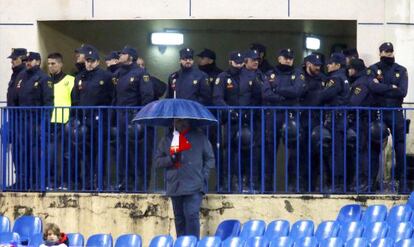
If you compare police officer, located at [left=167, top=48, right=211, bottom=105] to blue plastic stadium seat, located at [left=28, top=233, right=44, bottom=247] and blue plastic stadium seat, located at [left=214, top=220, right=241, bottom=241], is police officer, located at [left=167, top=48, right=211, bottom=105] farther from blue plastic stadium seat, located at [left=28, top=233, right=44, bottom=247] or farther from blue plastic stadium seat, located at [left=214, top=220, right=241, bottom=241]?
blue plastic stadium seat, located at [left=28, top=233, right=44, bottom=247]

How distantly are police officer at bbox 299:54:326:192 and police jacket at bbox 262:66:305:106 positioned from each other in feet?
0.27

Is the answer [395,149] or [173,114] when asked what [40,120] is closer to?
[173,114]

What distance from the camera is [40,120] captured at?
1986cm

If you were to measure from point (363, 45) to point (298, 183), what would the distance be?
122 inches

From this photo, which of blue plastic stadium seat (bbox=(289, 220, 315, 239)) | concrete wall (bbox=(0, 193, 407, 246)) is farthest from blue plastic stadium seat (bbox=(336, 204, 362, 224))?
concrete wall (bbox=(0, 193, 407, 246))

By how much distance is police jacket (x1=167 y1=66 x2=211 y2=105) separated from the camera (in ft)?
65.5

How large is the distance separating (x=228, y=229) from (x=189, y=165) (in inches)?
37.0

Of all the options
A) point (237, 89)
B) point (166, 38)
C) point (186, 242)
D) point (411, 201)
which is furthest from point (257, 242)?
point (166, 38)

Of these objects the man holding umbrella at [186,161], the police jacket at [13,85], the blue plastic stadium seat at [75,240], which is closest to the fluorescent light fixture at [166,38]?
the police jacket at [13,85]

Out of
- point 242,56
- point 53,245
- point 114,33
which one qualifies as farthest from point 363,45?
point 53,245

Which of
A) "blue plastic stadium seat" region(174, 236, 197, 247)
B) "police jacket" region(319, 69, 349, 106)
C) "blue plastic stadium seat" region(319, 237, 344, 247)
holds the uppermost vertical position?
"police jacket" region(319, 69, 349, 106)

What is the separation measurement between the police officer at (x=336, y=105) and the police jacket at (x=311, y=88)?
0.07 m

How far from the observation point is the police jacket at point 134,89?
65.2 ft

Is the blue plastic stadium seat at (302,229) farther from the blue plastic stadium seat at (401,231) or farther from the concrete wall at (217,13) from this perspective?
the concrete wall at (217,13)
